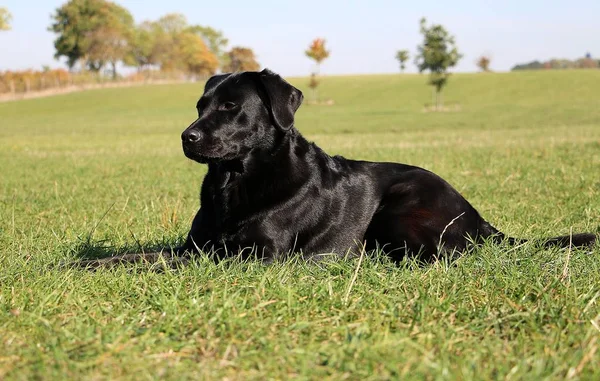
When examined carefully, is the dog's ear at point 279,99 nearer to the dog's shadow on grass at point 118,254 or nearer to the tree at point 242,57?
the dog's shadow on grass at point 118,254

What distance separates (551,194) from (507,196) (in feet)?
1.87

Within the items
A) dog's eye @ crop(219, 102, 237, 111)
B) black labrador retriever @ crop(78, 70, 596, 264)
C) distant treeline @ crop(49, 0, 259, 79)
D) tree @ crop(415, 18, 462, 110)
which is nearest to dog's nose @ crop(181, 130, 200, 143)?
black labrador retriever @ crop(78, 70, 596, 264)

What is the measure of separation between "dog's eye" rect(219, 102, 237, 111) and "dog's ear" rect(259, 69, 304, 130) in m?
0.26

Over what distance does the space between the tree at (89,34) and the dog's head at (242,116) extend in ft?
370

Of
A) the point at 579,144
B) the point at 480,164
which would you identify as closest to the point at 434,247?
the point at 480,164

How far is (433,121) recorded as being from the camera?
3931 cm

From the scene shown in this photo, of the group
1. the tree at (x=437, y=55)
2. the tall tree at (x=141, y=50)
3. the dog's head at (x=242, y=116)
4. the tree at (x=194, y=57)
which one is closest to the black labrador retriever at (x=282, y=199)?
the dog's head at (x=242, y=116)

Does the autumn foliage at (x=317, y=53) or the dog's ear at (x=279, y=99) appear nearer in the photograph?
the dog's ear at (x=279, y=99)

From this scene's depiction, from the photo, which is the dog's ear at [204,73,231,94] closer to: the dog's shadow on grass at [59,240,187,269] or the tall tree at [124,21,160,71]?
the dog's shadow on grass at [59,240,187,269]

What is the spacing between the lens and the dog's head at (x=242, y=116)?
4514 mm

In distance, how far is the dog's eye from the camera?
15.3 feet

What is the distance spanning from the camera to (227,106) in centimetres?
469

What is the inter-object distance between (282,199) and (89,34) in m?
115

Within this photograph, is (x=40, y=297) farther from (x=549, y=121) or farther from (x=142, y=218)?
(x=549, y=121)
